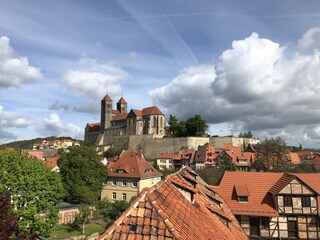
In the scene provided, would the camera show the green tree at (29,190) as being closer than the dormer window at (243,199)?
Yes

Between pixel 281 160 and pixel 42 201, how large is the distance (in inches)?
1795

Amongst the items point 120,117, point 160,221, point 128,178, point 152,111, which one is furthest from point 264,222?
point 120,117

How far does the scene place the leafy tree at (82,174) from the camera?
41.3m

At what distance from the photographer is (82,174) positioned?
43656 millimetres

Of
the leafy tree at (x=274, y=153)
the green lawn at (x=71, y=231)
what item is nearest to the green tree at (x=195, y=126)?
the leafy tree at (x=274, y=153)

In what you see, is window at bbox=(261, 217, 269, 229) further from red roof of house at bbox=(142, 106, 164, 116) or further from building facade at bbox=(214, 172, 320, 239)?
red roof of house at bbox=(142, 106, 164, 116)

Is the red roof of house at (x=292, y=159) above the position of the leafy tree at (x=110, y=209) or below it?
above

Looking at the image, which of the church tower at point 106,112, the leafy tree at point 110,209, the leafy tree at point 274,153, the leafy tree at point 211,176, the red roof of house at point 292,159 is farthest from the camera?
the church tower at point 106,112

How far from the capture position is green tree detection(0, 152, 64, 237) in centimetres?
2381

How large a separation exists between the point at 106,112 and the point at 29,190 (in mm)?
111853

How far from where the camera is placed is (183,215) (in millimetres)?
7805

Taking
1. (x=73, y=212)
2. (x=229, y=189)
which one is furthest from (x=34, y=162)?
(x=229, y=189)

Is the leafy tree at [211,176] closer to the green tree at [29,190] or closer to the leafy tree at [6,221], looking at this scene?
the green tree at [29,190]

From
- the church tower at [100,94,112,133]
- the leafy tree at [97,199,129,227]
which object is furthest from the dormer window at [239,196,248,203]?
the church tower at [100,94,112,133]
